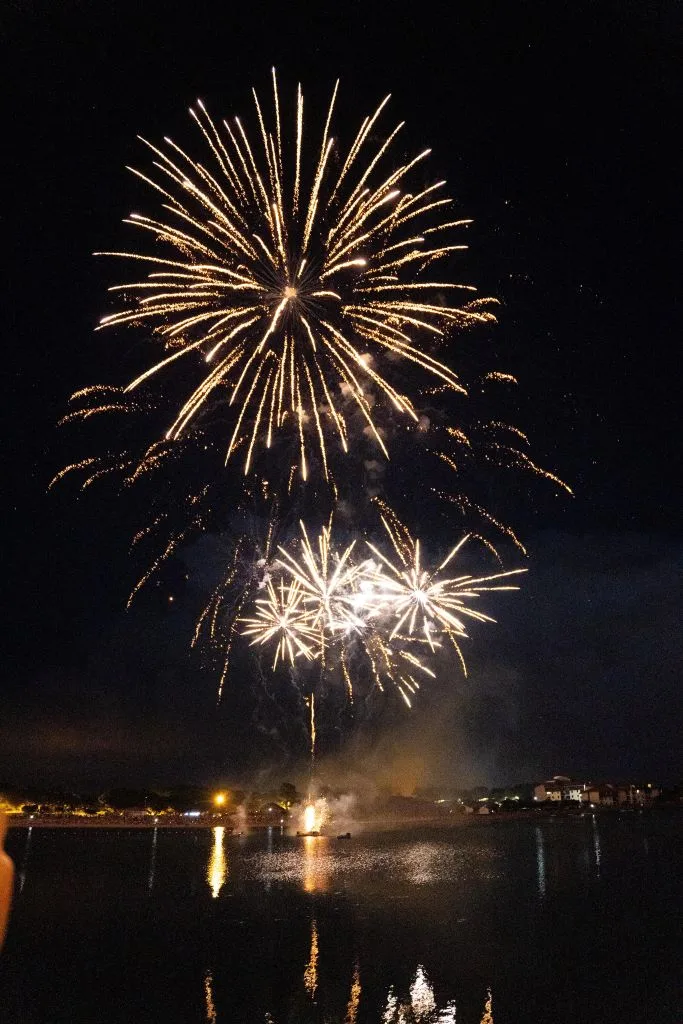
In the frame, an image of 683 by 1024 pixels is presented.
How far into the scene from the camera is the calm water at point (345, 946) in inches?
627

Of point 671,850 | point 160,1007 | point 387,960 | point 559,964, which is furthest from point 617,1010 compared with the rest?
point 671,850

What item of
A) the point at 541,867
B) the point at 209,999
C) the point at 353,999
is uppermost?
the point at 541,867

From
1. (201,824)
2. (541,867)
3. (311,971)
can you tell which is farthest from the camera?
(201,824)

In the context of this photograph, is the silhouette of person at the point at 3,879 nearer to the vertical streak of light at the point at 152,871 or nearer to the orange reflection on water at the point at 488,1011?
the orange reflection on water at the point at 488,1011

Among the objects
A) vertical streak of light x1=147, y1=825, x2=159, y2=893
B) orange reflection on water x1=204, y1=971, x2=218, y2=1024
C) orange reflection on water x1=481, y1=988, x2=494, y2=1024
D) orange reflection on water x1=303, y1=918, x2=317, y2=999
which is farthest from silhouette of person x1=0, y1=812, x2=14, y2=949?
vertical streak of light x1=147, y1=825, x2=159, y2=893

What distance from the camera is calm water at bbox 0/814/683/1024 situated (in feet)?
52.3

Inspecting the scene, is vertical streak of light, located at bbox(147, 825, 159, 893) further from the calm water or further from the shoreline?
the shoreline

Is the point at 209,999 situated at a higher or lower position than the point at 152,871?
lower

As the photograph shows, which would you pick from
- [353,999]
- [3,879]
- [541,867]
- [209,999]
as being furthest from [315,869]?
[3,879]

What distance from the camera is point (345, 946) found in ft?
70.9

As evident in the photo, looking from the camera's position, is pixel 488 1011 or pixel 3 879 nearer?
pixel 3 879

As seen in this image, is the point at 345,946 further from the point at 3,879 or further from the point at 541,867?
the point at 541,867

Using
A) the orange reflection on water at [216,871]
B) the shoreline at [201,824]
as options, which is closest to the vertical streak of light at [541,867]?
the orange reflection on water at [216,871]

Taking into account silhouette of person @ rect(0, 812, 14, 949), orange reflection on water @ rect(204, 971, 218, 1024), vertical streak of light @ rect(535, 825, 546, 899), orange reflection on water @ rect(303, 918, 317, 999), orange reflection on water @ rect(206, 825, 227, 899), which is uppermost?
silhouette of person @ rect(0, 812, 14, 949)
